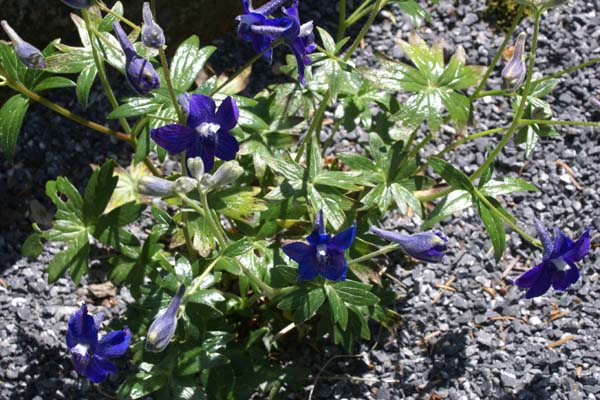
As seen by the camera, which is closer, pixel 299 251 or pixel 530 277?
pixel 299 251

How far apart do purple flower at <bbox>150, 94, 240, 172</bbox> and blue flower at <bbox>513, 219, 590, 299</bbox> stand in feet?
3.49

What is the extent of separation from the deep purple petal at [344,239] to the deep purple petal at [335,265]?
0.11 ft

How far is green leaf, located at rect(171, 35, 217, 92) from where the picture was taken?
3.10m

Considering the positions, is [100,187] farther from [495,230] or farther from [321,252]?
[495,230]

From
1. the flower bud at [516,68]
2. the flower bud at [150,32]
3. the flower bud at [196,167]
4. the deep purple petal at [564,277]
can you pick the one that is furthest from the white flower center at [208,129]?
the deep purple petal at [564,277]

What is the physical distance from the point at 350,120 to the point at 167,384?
1331mm

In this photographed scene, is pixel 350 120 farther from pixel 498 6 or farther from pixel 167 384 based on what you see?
pixel 498 6

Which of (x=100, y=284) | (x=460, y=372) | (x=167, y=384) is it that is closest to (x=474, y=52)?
(x=460, y=372)

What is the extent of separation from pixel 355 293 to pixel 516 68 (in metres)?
0.96

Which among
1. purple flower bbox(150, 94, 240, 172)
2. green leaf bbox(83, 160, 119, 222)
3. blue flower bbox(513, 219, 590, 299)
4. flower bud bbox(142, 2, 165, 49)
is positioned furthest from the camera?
green leaf bbox(83, 160, 119, 222)

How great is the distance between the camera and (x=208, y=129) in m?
2.70

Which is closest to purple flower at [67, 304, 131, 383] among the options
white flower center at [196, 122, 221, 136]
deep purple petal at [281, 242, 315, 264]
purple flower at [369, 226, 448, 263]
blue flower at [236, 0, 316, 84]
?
deep purple petal at [281, 242, 315, 264]

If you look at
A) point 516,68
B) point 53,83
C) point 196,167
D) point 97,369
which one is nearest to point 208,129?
point 196,167

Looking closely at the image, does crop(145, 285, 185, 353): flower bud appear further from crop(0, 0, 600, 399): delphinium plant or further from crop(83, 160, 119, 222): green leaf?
crop(83, 160, 119, 222): green leaf
